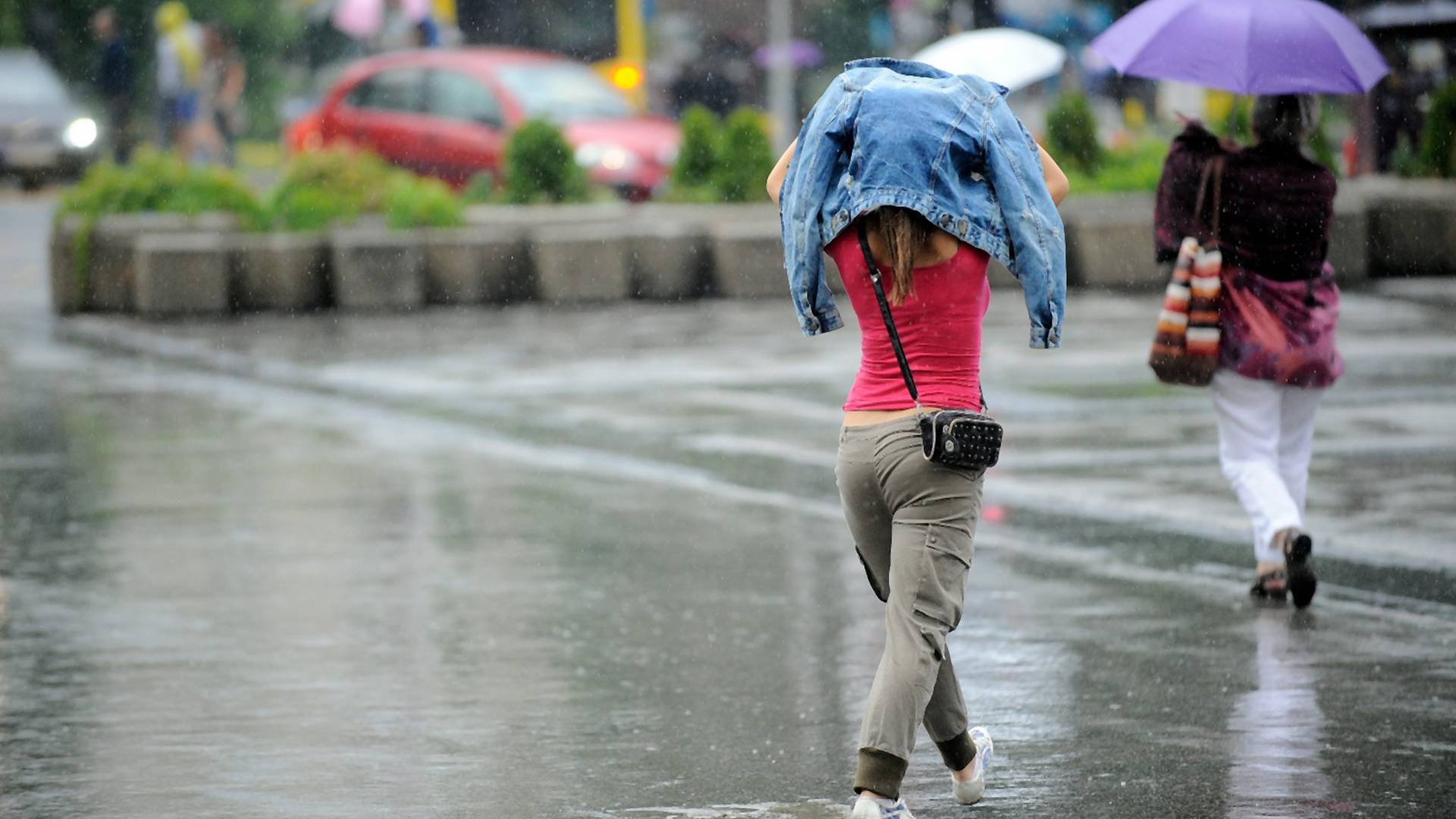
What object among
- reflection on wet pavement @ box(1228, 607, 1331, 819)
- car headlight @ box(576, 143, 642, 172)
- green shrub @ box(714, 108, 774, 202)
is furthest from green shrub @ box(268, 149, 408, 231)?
reflection on wet pavement @ box(1228, 607, 1331, 819)

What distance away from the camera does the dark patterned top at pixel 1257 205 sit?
734 cm

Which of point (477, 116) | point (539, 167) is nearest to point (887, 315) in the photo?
point (539, 167)

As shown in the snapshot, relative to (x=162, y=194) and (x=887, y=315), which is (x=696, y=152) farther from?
(x=887, y=315)

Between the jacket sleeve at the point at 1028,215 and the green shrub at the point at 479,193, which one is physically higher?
the jacket sleeve at the point at 1028,215

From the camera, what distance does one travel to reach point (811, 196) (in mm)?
4715

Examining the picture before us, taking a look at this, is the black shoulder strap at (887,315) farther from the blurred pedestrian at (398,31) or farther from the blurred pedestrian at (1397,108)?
the blurred pedestrian at (398,31)

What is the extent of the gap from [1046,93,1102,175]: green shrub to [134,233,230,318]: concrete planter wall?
6.52 metres

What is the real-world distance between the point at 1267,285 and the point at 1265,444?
488 millimetres

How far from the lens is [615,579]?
8.00 m

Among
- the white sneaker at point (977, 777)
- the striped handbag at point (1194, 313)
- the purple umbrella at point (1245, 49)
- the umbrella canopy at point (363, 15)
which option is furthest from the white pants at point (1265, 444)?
the umbrella canopy at point (363, 15)

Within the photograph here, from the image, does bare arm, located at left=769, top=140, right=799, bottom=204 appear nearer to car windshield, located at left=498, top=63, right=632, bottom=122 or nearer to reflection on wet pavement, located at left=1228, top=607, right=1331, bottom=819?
reflection on wet pavement, located at left=1228, top=607, right=1331, bottom=819

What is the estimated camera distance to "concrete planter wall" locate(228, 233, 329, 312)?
16969mm

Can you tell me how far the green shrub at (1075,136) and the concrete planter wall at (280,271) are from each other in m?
5.82

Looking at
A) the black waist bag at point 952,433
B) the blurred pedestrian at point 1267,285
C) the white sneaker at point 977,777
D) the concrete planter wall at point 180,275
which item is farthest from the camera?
the concrete planter wall at point 180,275
